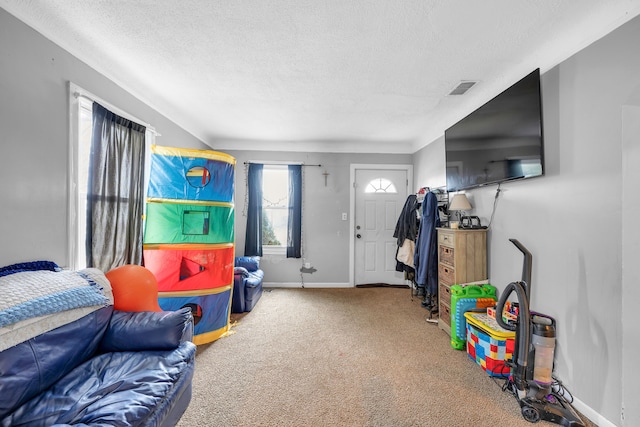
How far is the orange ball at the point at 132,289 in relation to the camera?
5.70ft

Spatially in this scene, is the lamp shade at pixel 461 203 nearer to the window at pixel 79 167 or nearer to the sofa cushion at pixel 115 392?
the sofa cushion at pixel 115 392

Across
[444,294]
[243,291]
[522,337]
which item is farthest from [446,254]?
[243,291]

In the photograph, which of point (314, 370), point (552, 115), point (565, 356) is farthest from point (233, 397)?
point (552, 115)

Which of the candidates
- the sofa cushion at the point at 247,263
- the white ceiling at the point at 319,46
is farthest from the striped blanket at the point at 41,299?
the sofa cushion at the point at 247,263

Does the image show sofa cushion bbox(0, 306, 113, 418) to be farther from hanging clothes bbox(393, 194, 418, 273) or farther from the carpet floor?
hanging clothes bbox(393, 194, 418, 273)

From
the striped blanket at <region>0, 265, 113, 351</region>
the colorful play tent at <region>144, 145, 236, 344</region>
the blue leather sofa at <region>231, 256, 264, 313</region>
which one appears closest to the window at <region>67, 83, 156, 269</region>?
the striped blanket at <region>0, 265, 113, 351</region>

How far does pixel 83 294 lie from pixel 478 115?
3.33m

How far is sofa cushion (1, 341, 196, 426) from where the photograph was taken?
3.39ft

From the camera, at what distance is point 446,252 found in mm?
2713

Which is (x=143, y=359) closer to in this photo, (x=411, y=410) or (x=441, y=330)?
(x=411, y=410)

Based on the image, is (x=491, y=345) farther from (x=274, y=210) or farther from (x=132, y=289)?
(x=274, y=210)

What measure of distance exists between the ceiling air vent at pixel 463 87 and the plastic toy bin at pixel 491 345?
2.09 metres

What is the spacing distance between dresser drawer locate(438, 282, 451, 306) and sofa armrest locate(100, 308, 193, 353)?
2.43 meters

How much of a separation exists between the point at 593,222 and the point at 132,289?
9.85 ft
